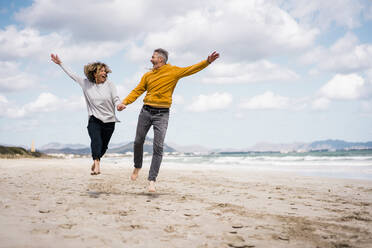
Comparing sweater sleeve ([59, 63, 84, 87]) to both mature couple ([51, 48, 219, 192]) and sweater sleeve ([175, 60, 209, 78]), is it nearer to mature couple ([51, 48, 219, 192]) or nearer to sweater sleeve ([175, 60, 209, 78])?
mature couple ([51, 48, 219, 192])

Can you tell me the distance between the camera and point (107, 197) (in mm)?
4887

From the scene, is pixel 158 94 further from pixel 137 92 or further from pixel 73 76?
pixel 73 76

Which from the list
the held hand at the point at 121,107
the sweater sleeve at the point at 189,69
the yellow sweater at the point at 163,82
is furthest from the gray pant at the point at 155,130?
the sweater sleeve at the point at 189,69

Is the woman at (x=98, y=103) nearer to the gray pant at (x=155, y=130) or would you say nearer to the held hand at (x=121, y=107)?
the held hand at (x=121, y=107)

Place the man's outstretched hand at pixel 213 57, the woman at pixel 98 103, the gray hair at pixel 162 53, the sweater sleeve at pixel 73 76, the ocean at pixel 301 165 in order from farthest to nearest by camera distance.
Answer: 1. the ocean at pixel 301 165
2. the sweater sleeve at pixel 73 76
3. the woman at pixel 98 103
4. the gray hair at pixel 162 53
5. the man's outstretched hand at pixel 213 57

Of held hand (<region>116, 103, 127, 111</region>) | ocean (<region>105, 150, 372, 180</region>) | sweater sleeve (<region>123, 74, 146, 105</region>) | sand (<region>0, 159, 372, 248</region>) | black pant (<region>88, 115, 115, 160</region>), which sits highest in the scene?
sweater sleeve (<region>123, 74, 146, 105</region>)

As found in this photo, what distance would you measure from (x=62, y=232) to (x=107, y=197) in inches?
80.2

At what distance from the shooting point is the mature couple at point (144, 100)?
203 inches

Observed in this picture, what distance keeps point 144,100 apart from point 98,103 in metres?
0.86

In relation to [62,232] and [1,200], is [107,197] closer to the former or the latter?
[1,200]

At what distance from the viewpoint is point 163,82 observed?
5121 millimetres

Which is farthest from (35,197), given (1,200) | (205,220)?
(205,220)

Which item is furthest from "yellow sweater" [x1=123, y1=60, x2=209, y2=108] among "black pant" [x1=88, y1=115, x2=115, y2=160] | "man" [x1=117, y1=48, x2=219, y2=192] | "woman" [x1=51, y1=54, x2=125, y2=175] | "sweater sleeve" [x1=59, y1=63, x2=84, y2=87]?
"sweater sleeve" [x1=59, y1=63, x2=84, y2=87]

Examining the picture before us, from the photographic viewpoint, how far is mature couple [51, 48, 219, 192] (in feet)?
16.9
